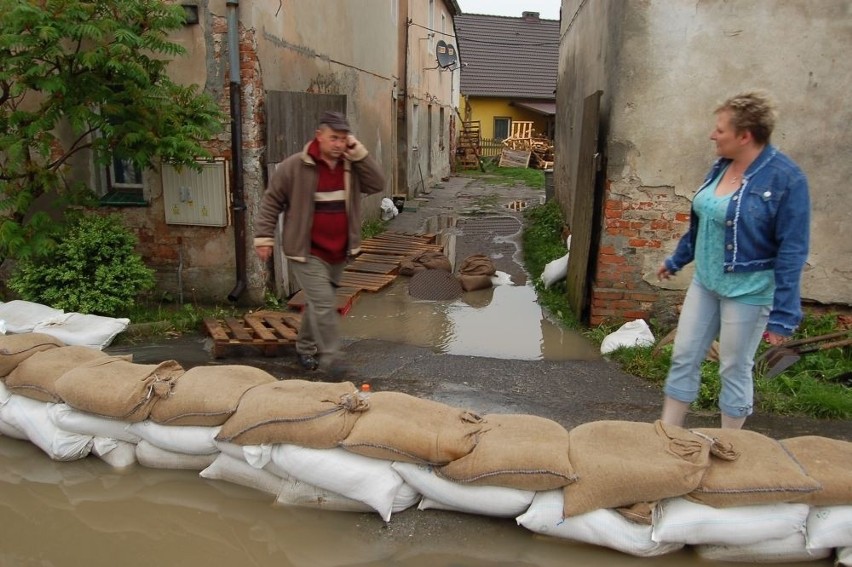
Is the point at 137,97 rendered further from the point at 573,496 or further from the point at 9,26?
the point at 573,496

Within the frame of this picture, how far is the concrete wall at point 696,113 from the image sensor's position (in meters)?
5.24

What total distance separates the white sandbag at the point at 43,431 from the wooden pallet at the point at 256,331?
5.09ft

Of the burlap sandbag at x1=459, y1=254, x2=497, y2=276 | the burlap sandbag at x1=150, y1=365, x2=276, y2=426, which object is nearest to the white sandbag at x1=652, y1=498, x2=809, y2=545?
the burlap sandbag at x1=150, y1=365, x2=276, y2=426

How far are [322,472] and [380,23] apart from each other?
10.6 m

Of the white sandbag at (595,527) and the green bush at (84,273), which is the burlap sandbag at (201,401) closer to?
the white sandbag at (595,527)

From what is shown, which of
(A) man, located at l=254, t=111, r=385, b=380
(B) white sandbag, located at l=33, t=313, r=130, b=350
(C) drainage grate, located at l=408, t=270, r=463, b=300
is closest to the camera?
(A) man, located at l=254, t=111, r=385, b=380

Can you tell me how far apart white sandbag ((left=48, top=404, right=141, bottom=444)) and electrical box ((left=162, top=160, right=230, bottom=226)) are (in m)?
3.04

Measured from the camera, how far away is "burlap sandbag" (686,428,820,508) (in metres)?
2.66

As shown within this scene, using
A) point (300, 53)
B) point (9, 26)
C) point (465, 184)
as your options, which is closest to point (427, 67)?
point (465, 184)

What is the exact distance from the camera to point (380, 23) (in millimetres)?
12047

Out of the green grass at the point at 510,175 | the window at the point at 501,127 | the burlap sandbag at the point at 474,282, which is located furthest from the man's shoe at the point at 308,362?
the window at the point at 501,127

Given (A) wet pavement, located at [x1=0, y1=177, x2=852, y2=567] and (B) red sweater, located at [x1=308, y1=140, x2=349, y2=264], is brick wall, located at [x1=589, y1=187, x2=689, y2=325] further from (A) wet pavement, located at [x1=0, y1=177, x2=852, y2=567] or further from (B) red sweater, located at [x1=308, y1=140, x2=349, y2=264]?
(B) red sweater, located at [x1=308, y1=140, x2=349, y2=264]

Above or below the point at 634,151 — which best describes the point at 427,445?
below

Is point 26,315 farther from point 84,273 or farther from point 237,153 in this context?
point 237,153
